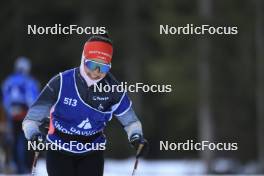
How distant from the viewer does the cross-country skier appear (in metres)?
6.54

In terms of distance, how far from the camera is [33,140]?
662cm

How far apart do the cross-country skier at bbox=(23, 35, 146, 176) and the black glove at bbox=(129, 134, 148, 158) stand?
0.98 feet

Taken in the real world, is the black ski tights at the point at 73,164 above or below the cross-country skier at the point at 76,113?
below

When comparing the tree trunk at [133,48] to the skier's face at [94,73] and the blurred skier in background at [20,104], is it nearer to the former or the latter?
the blurred skier in background at [20,104]

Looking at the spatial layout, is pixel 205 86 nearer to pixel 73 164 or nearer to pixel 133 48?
pixel 133 48

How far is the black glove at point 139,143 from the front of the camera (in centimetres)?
688

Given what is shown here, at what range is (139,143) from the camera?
273 inches

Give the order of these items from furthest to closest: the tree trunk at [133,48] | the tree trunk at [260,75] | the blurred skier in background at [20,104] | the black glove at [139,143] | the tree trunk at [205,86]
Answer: the tree trunk at [133,48] < the tree trunk at [260,75] < the tree trunk at [205,86] < the blurred skier in background at [20,104] < the black glove at [139,143]

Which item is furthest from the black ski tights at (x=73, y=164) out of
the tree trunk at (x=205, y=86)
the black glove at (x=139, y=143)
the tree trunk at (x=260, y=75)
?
the tree trunk at (x=260, y=75)

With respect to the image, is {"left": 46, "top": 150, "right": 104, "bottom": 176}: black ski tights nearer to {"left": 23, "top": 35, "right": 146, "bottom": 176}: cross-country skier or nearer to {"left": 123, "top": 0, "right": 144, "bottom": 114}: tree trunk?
{"left": 23, "top": 35, "right": 146, "bottom": 176}: cross-country skier

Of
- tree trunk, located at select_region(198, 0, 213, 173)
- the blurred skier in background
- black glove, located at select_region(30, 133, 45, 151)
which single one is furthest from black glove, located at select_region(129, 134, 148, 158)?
tree trunk, located at select_region(198, 0, 213, 173)

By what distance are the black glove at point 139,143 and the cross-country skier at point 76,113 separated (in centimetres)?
30

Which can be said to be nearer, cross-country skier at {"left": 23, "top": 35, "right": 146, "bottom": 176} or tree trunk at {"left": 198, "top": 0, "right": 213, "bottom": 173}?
cross-country skier at {"left": 23, "top": 35, "right": 146, "bottom": 176}

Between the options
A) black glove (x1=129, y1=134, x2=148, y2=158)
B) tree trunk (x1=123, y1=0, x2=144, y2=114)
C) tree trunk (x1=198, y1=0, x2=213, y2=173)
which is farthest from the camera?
tree trunk (x1=123, y1=0, x2=144, y2=114)
